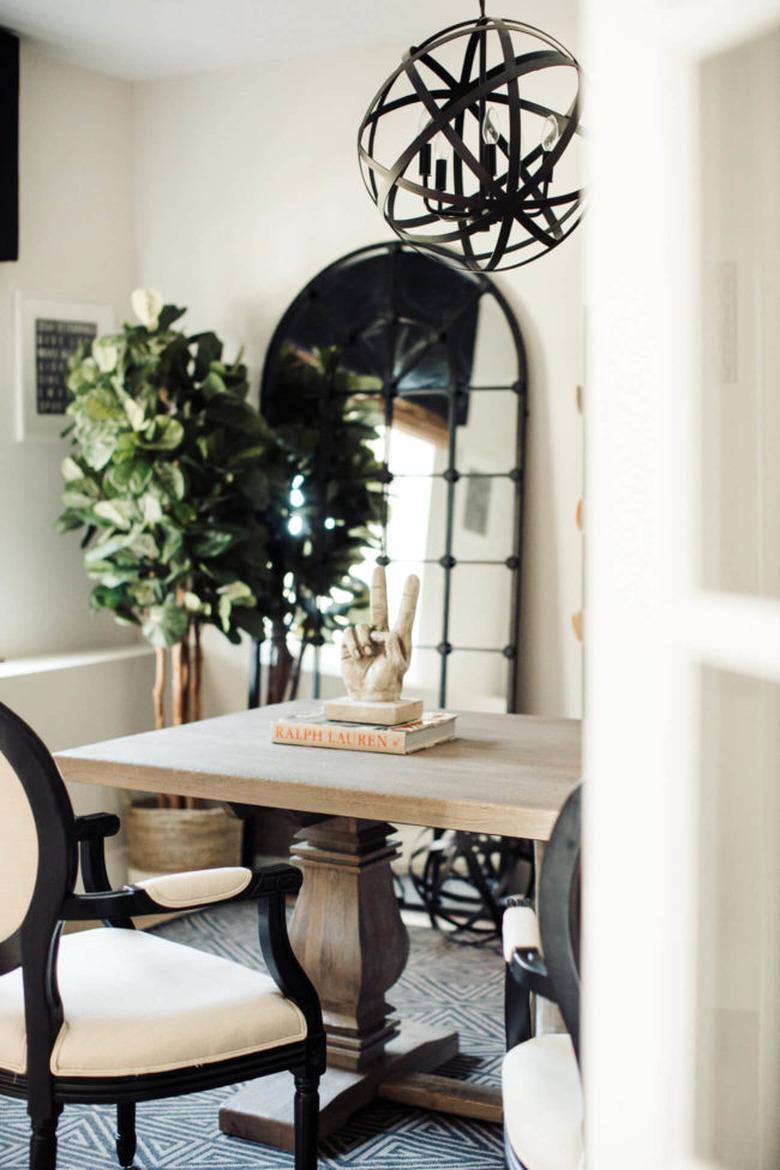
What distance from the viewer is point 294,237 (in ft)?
15.3

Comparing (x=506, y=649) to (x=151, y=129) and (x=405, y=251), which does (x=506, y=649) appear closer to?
(x=405, y=251)

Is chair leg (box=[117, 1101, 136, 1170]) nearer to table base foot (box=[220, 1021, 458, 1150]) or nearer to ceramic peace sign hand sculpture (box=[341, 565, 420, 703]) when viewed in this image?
table base foot (box=[220, 1021, 458, 1150])

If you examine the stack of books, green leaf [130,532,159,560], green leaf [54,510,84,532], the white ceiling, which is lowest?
the stack of books

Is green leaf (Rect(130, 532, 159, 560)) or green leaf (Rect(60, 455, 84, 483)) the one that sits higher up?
green leaf (Rect(60, 455, 84, 483))

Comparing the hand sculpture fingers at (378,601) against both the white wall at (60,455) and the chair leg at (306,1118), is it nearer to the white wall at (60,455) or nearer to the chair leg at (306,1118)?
the chair leg at (306,1118)

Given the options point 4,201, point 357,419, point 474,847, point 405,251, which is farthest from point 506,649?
point 4,201

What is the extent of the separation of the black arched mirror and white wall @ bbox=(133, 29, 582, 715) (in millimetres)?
81

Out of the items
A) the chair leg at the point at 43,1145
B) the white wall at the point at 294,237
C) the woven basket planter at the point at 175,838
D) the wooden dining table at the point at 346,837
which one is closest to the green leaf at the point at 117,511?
the white wall at the point at 294,237

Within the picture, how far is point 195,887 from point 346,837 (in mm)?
770

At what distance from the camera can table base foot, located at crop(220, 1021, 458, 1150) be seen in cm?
271

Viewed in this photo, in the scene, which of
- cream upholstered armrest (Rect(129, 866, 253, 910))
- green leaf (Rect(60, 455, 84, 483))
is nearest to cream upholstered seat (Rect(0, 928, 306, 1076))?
cream upholstered armrest (Rect(129, 866, 253, 910))

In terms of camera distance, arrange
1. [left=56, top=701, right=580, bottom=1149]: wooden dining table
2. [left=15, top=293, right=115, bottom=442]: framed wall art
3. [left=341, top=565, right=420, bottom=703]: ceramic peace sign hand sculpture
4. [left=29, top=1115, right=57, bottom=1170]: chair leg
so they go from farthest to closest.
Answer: [left=15, top=293, right=115, bottom=442]: framed wall art, [left=341, top=565, right=420, bottom=703]: ceramic peace sign hand sculpture, [left=56, top=701, right=580, bottom=1149]: wooden dining table, [left=29, top=1115, right=57, bottom=1170]: chair leg

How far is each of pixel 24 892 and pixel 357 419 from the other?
2743 millimetres

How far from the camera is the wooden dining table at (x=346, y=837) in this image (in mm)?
2436
